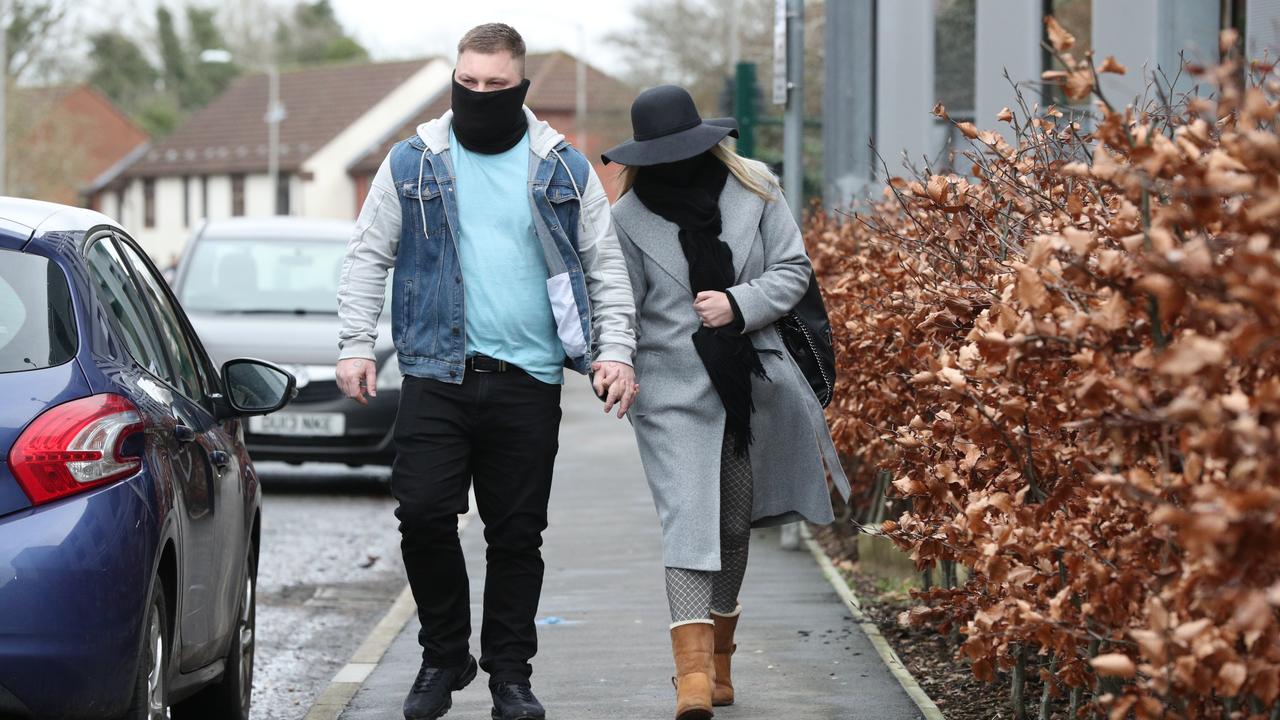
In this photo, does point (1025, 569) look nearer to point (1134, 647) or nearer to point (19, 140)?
point (1134, 647)

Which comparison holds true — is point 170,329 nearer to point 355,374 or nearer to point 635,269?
point 355,374

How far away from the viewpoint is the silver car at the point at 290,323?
42.8 feet

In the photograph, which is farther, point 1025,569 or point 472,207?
point 472,207

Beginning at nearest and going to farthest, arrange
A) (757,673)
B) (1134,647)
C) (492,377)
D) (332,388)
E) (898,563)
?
(1134,647) < (492,377) < (757,673) < (898,563) < (332,388)

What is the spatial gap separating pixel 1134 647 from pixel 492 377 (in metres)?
2.26

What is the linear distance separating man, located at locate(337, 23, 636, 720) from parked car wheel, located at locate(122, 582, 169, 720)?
41.9 inches

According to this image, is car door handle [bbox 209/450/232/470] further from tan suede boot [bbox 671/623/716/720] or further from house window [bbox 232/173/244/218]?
house window [bbox 232/173/244/218]

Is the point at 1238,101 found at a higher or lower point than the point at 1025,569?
higher

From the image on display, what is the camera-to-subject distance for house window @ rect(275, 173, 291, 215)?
7319 cm

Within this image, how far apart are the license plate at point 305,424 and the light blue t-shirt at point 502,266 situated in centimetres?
762

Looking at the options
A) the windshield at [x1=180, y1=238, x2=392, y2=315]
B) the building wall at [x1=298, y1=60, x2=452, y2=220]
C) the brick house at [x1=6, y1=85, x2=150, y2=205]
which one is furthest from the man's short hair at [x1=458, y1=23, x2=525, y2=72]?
the building wall at [x1=298, y1=60, x2=452, y2=220]

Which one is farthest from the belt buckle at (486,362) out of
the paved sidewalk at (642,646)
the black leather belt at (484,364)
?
the paved sidewalk at (642,646)

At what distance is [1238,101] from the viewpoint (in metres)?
2.87

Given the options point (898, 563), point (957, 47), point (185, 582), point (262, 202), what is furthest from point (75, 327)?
point (262, 202)
